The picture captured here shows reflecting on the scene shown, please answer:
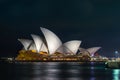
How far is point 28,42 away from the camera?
169 meters

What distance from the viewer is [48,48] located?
164 m

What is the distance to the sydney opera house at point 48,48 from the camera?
6009 inches

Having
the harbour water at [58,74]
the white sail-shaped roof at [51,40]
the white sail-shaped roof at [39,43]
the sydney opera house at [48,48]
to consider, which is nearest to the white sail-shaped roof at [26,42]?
the sydney opera house at [48,48]

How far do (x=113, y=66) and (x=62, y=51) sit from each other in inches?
3375

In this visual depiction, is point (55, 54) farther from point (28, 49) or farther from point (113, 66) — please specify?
point (113, 66)

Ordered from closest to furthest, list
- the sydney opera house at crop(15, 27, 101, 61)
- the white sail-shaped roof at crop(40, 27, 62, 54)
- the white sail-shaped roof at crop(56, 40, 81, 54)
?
the white sail-shaped roof at crop(40, 27, 62, 54) < the sydney opera house at crop(15, 27, 101, 61) < the white sail-shaped roof at crop(56, 40, 81, 54)

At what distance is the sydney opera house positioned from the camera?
153 m

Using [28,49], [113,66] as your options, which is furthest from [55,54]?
[113,66]

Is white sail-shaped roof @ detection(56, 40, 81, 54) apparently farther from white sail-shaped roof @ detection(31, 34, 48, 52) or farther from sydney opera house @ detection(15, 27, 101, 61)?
white sail-shaped roof @ detection(31, 34, 48, 52)

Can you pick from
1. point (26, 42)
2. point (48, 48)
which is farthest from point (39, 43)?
point (26, 42)

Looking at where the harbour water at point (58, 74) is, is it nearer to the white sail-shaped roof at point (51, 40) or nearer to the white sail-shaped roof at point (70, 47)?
the white sail-shaped roof at point (51, 40)

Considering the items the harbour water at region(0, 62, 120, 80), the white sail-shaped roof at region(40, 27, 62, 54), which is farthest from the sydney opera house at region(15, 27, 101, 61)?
the harbour water at region(0, 62, 120, 80)

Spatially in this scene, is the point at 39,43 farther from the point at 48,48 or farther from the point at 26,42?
the point at 26,42

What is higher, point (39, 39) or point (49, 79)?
point (39, 39)
